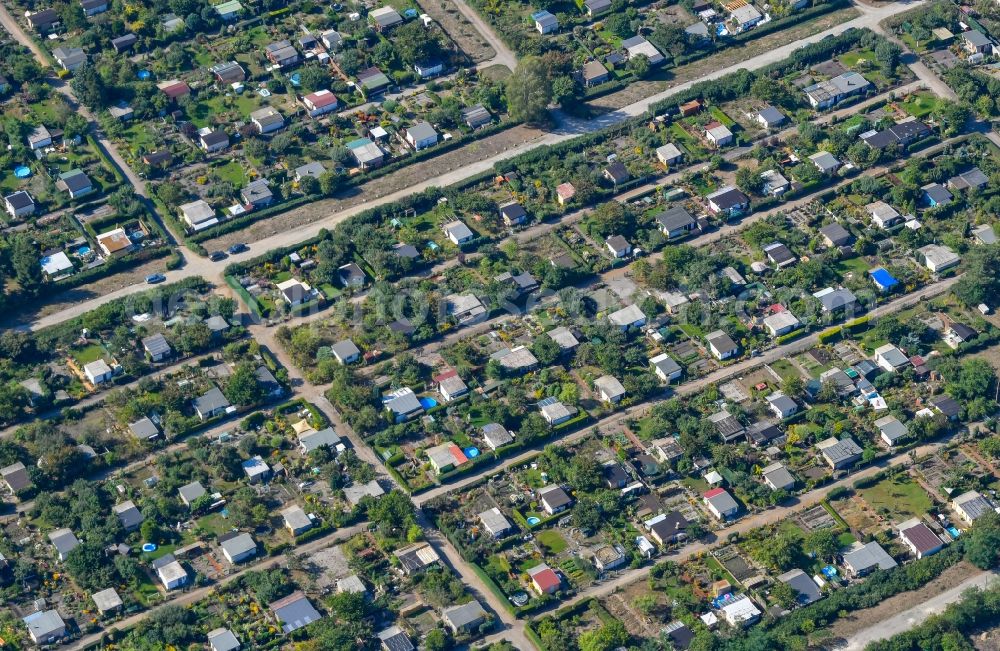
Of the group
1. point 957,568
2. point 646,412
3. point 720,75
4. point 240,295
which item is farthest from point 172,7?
point 957,568

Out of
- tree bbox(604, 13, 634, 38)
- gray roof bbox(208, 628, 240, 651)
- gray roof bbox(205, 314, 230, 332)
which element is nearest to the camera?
gray roof bbox(208, 628, 240, 651)

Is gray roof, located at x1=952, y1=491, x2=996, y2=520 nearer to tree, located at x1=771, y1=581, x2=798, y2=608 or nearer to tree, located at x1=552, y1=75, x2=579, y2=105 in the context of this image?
tree, located at x1=771, y1=581, x2=798, y2=608

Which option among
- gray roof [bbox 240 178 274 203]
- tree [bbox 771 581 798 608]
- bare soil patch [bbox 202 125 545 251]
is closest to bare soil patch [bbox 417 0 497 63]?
bare soil patch [bbox 202 125 545 251]

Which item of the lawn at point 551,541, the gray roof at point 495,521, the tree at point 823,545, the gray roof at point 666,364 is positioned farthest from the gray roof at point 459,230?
the tree at point 823,545

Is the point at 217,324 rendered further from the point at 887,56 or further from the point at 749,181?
the point at 887,56

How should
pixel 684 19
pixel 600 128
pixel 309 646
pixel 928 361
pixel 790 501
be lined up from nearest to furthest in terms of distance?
pixel 309 646, pixel 790 501, pixel 928 361, pixel 600 128, pixel 684 19

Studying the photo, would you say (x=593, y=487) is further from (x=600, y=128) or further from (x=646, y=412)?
(x=600, y=128)
